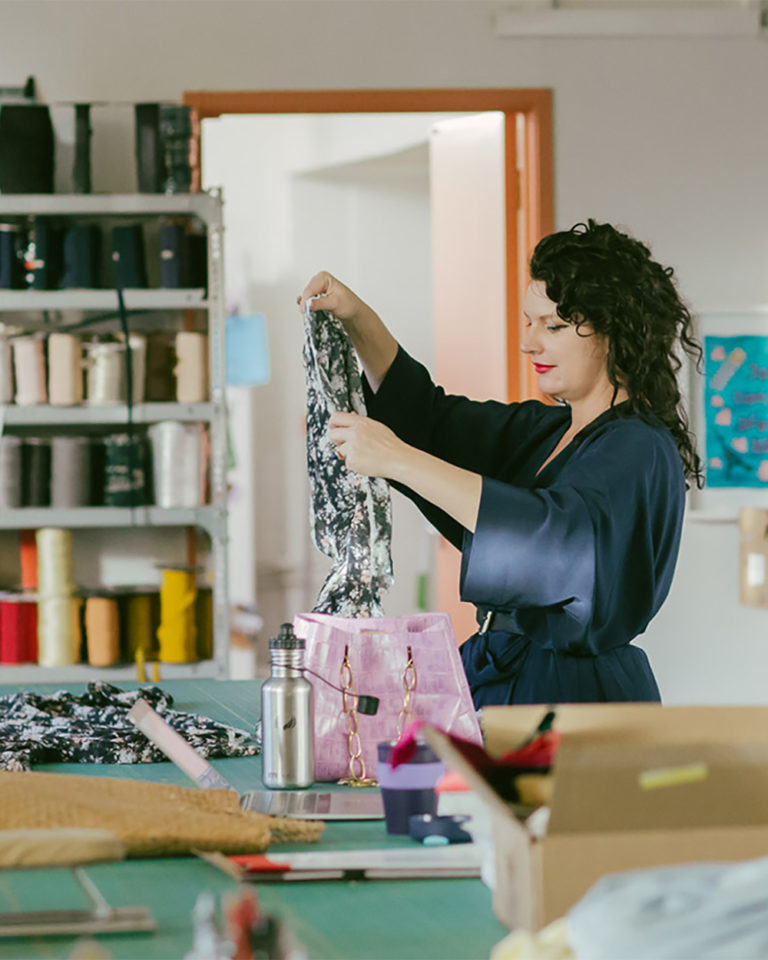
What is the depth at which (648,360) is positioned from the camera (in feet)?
6.30

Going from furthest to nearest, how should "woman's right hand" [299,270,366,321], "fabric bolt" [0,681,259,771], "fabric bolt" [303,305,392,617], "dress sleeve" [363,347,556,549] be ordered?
"dress sleeve" [363,347,556,549] → "woman's right hand" [299,270,366,321] → "fabric bolt" [303,305,392,617] → "fabric bolt" [0,681,259,771]

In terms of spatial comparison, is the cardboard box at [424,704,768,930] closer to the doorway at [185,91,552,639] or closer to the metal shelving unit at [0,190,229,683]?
the metal shelving unit at [0,190,229,683]

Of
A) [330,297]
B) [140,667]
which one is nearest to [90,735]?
[330,297]

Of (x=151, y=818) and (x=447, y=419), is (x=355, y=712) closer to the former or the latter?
(x=151, y=818)

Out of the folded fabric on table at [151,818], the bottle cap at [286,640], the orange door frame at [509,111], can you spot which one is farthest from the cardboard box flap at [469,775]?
the orange door frame at [509,111]

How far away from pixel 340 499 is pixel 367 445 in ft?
0.72

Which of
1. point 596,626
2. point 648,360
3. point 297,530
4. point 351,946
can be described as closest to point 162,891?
point 351,946

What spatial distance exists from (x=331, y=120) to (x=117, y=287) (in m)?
2.20

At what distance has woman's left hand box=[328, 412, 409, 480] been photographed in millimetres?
1759

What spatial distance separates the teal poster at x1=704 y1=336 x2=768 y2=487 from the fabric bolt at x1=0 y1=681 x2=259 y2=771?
2745 millimetres

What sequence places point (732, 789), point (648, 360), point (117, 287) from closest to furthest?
point (732, 789) < point (648, 360) < point (117, 287)

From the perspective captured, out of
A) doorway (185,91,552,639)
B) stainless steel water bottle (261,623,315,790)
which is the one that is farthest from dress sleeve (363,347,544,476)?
doorway (185,91,552,639)

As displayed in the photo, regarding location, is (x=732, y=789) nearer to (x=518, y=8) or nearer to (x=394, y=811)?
(x=394, y=811)

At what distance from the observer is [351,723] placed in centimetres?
151
